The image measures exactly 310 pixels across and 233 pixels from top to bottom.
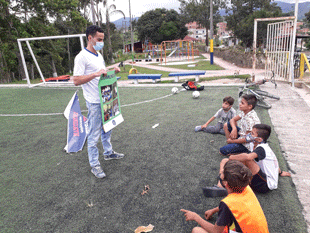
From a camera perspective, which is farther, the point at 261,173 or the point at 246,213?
the point at 261,173

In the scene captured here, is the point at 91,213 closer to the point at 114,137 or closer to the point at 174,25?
the point at 114,137

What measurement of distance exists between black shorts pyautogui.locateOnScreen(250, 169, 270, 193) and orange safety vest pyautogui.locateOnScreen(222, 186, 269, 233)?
1027mm

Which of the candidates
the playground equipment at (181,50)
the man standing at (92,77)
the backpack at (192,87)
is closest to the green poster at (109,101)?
the man standing at (92,77)

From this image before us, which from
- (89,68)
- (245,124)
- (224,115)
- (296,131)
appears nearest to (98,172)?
(89,68)

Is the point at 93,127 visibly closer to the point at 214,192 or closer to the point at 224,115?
the point at 214,192

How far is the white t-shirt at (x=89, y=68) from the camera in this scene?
3.14 meters

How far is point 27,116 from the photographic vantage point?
7293 millimetres

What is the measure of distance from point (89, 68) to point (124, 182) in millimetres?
1670

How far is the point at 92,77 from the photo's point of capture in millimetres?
3105

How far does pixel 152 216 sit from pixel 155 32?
60.4 metres

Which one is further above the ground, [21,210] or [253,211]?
[253,211]

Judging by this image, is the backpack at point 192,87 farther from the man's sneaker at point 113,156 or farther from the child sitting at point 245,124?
the man's sneaker at point 113,156

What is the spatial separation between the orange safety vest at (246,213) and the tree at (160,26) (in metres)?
59.1

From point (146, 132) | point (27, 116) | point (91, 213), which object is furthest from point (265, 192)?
point (27, 116)
